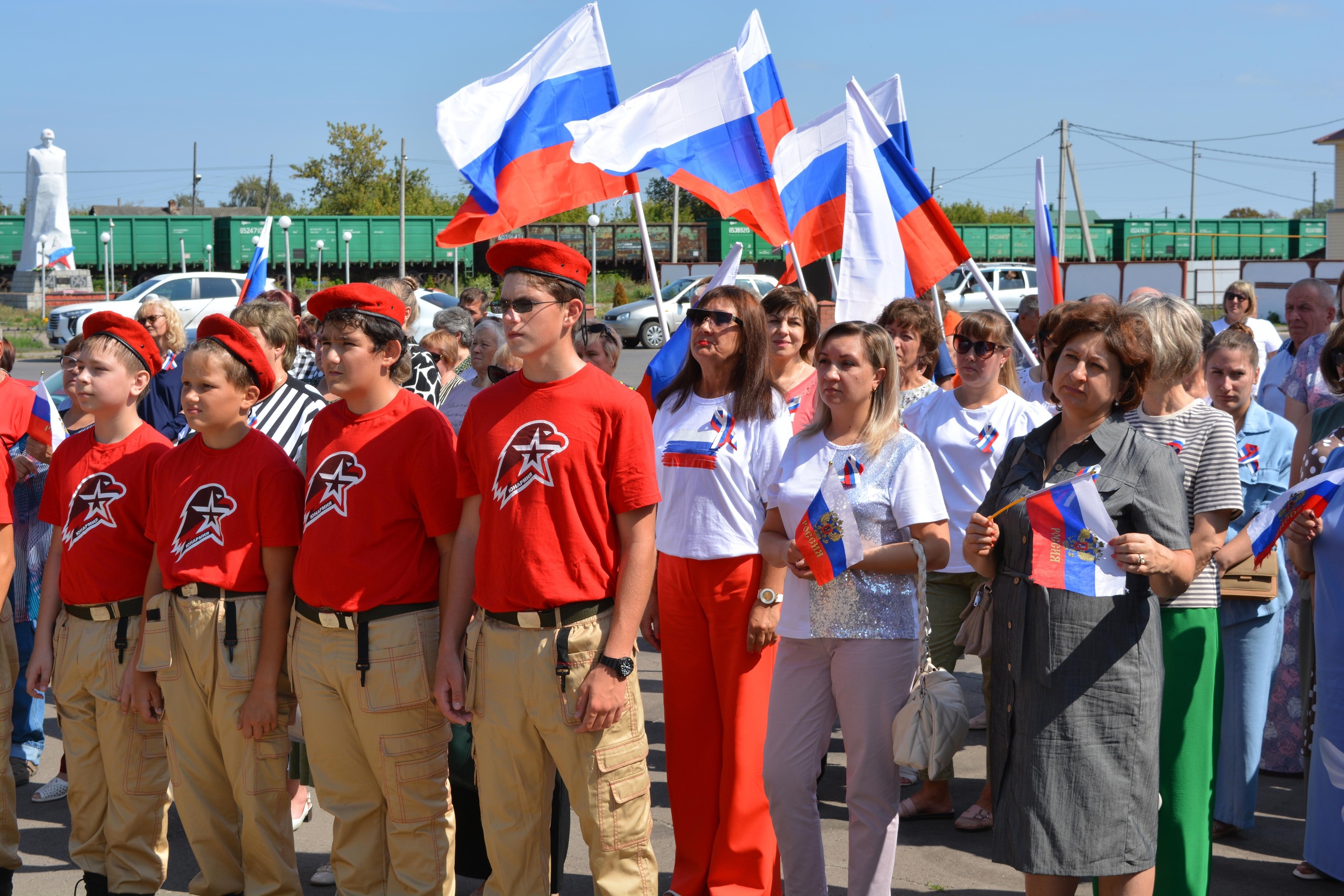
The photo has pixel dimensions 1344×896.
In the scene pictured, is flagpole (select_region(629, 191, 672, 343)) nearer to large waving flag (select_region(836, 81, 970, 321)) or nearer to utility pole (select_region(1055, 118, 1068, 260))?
large waving flag (select_region(836, 81, 970, 321))

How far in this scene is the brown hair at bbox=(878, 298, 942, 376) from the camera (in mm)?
5523

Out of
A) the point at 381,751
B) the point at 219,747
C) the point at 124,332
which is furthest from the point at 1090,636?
the point at 124,332

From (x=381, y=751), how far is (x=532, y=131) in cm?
353

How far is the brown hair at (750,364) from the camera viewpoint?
406 cm

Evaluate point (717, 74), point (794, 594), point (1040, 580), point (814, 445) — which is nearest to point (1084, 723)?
point (1040, 580)

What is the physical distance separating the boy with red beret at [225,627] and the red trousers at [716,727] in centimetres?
125

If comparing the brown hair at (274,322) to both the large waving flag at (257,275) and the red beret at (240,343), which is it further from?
the large waving flag at (257,275)

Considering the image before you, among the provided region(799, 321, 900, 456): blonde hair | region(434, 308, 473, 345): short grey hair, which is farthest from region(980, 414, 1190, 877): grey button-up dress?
region(434, 308, 473, 345): short grey hair

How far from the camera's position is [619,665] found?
314 cm

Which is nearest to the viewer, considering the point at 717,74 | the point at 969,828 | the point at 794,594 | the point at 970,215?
the point at 794,594

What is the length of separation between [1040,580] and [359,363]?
6.64 feet

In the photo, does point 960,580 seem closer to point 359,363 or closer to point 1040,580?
point 1040,580

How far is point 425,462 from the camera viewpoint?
344cm

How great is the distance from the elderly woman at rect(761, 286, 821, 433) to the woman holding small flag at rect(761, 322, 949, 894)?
30.2 inches
